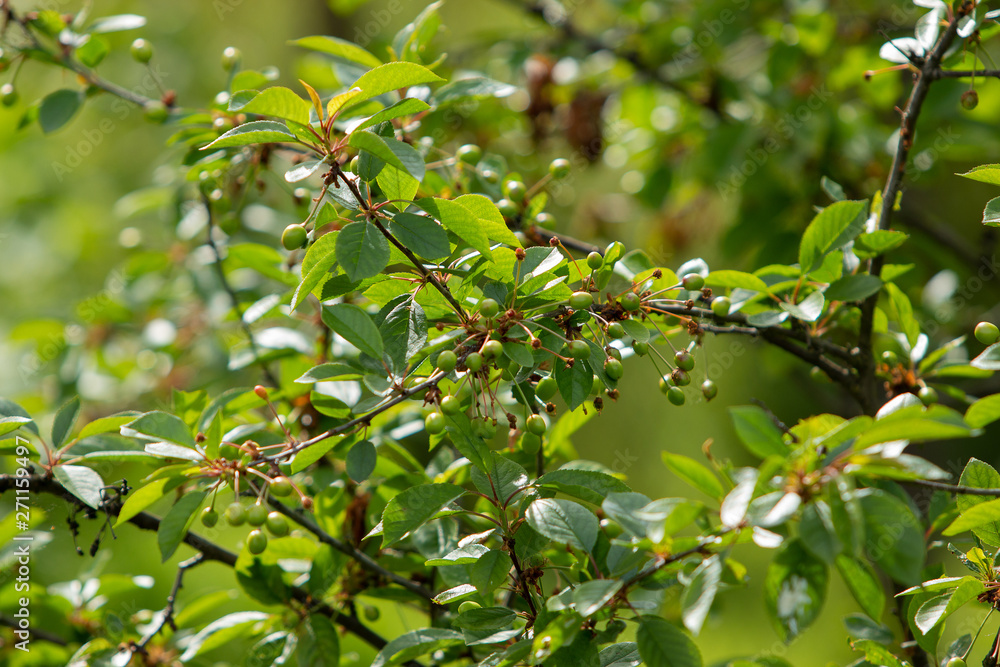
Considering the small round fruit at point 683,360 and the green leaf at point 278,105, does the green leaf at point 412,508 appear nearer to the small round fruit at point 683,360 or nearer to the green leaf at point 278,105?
the small round fruit at point 683,360

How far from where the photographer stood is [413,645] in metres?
1.03

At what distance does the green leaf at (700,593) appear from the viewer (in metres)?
0.73

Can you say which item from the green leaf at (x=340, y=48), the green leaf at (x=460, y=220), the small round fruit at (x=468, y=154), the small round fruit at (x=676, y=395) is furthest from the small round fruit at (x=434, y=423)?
the green leaf at (x=340, y=48)

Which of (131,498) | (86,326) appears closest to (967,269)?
(131,498)

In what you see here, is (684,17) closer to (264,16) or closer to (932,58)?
(932,58)

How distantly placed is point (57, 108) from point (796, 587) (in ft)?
5.85

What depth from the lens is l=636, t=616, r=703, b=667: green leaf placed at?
0.86m

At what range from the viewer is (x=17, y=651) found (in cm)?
160

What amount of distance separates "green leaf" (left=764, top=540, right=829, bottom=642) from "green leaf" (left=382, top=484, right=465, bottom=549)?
0.42m

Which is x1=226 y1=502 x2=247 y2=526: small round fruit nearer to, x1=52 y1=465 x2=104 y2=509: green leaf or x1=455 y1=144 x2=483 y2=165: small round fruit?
x1=52 y1=465 x2=104 y2=509: green leaf

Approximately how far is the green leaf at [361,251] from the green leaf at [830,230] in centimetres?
70

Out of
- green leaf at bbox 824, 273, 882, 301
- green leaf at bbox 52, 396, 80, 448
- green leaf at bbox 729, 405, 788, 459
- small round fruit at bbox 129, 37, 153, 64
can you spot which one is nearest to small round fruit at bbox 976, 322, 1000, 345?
green leaf at bbox 824, 273, 882, 301

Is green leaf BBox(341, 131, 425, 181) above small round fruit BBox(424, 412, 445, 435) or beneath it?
above
